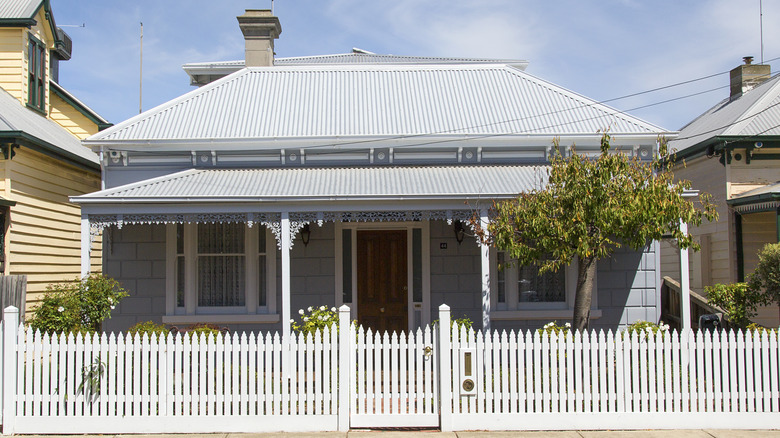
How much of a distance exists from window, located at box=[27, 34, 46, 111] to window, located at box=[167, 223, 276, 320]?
5415mm

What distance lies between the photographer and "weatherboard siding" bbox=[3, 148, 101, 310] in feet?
38.7

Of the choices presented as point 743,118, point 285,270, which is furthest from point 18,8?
point 743,118

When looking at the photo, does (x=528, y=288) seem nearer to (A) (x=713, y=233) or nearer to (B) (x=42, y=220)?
(A) (x=713, y=233)

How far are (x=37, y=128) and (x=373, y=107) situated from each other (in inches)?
254

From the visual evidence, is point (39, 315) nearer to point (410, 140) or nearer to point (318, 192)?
point (318, 192)

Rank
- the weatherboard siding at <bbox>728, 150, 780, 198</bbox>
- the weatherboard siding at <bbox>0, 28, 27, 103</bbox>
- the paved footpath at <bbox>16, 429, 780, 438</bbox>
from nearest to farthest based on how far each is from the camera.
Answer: the paved footpath at <bbox>16, 429, 780, 438</bbox> < the weatherboard siding at <bbox>728, 150, 780, 198</bbox> < the weatherboard siding at <bbox>0, 28, 27, 103</bbox>

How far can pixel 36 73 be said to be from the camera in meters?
14.9

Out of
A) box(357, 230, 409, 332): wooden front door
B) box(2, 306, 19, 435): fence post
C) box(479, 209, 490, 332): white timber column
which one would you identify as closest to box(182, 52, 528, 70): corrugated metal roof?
box(357, 230, 409, 332): wooden front door

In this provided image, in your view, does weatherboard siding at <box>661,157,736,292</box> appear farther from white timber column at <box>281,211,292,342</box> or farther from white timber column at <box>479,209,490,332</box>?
white timber column at <box>281,211,292,342</box>

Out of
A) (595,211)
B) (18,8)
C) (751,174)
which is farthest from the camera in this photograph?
(18,8)

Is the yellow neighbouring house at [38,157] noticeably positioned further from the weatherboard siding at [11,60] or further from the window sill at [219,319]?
the window sill at [219,319]

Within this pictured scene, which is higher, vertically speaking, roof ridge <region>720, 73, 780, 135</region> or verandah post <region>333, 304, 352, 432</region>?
roof ridge <region>720, 73, 780, 135</region>

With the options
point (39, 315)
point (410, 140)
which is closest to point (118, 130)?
point (39, 315)

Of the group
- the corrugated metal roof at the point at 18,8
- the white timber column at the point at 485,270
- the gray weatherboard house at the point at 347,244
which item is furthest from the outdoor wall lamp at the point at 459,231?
the corrugated metal roof at the point at 18,8
